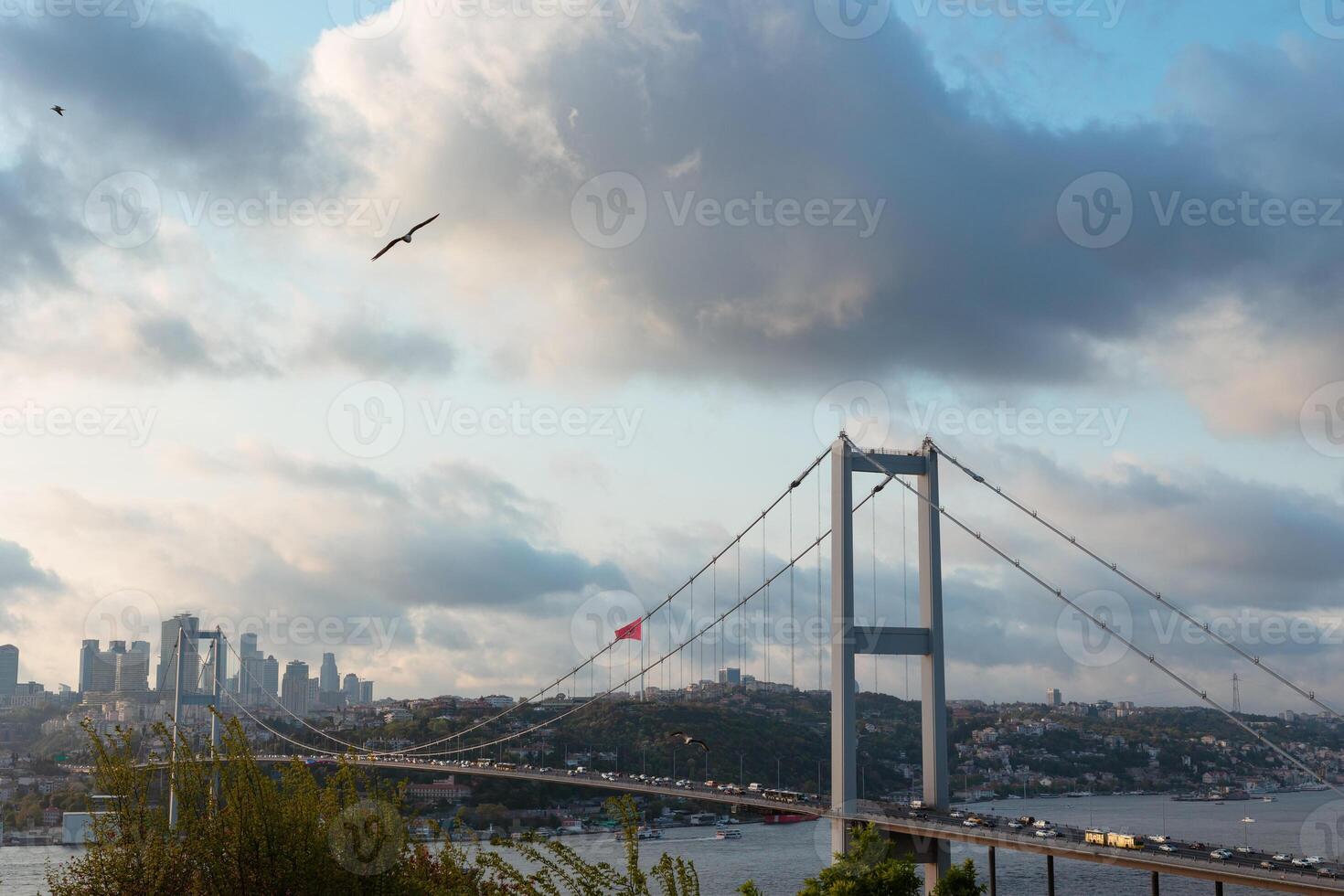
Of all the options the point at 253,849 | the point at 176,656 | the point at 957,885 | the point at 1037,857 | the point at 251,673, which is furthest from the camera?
the point at 251,673

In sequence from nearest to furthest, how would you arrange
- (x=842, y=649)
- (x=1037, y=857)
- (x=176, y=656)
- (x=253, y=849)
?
(x=253, y=849), (x=842, y=649), (x=1037, y=857), (x=176, y=656)

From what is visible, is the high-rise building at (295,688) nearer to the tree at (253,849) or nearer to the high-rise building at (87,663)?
the high-rise building at (87,663)

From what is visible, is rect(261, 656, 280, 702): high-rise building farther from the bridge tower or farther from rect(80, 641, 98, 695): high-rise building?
the bridge tower

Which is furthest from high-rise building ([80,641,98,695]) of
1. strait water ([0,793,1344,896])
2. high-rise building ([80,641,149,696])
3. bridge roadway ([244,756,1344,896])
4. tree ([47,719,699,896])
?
tree ([47,719,699,896])

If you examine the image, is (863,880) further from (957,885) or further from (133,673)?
(133,673)

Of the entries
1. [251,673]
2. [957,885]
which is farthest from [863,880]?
[251,673]

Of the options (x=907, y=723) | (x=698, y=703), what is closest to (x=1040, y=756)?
(x=907, y=723)
